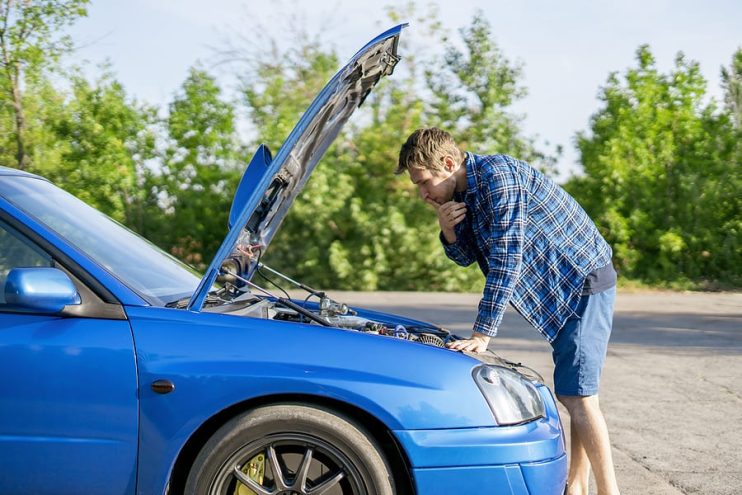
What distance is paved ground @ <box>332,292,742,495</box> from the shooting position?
4.98 metres

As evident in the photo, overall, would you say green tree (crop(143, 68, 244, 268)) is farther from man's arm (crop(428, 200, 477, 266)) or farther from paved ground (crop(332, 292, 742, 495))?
man's arm (crop(428, 200, 477, 266))

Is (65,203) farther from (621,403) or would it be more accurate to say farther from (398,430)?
(621,403)

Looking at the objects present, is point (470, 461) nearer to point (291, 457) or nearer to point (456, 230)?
point (291, 457)

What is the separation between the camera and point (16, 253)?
3303 millimetres

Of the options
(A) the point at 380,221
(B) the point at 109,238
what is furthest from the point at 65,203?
(A) the point at 380,221

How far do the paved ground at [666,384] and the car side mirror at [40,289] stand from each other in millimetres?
2971

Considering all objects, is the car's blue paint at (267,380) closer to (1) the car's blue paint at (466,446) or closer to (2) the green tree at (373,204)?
(1) the car's blue paint at (466,446)

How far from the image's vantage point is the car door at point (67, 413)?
9.95 ft

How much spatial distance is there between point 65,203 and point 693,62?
18.2 meters

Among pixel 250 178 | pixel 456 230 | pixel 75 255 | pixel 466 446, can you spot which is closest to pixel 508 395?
pixel 466 446

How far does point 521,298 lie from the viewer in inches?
159

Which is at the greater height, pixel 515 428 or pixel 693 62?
pixel 693 62

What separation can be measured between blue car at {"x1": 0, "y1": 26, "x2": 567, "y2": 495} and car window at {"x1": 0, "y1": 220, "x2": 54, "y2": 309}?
8cm

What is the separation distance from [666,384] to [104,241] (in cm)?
542
